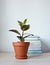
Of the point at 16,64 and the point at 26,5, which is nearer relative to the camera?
the point at 16,64

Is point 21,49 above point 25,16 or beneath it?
beneath

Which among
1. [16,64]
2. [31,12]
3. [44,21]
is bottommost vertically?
[16,64]

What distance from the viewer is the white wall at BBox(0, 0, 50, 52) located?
1879 millimetres

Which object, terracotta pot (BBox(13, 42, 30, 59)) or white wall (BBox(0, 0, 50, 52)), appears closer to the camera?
terracotta pot (BBox(13, 42, 30, 59))

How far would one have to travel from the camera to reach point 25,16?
6.18 feet

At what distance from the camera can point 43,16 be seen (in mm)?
1884

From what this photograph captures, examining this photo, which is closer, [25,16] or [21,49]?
[21,49]

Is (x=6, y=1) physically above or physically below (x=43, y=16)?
above

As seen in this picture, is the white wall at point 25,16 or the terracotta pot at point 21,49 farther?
the white wall at point 25,16

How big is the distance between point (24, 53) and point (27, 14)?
0.72 meters

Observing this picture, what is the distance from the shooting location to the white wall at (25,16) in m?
1.88

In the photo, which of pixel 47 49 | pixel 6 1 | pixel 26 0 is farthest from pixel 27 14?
pixel 47 49

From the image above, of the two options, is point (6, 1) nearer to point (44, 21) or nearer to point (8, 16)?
point (8, 16)

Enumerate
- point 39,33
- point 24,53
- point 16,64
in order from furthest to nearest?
point 39,33
point 24,53
point 16,64
